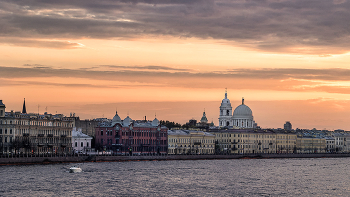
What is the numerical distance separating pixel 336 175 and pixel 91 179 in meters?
35.3

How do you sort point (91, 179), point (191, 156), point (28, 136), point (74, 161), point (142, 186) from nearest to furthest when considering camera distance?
point (142, 186) → point (91, 179) → point (74, 161) → point (28, 136) → point (191, 156)

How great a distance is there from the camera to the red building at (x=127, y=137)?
145 metres

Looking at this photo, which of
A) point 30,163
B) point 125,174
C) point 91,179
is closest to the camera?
point 91,179

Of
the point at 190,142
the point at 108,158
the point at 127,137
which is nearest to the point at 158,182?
the point at 108,158

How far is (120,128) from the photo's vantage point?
5753 inches

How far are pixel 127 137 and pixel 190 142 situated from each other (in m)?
26.1

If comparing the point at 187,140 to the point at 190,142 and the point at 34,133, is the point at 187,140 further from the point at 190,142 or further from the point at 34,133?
the point at 34,133

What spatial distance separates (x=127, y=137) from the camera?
147m

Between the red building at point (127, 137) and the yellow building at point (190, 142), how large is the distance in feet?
26.7

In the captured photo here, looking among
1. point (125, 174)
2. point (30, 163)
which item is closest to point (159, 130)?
point (30, 163)

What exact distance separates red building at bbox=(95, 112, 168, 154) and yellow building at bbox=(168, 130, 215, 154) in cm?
813

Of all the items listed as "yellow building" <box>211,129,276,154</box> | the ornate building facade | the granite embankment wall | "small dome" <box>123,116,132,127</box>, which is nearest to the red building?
"small dome" <box>123,116,132,127</box>

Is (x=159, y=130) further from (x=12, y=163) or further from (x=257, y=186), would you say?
(x=257, y=186)

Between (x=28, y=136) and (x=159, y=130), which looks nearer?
(x=28, y=136)
